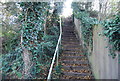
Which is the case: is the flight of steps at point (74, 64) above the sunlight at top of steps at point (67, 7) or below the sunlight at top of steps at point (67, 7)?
below

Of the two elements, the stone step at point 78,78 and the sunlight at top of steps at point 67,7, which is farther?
the sunlight at top of steps at point 67,7

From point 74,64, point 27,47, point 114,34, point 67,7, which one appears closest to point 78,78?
point 74,64

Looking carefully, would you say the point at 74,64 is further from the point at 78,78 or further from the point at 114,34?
the point at 114,34

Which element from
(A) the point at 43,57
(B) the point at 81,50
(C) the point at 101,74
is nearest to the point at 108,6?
(B) the point at 81,50

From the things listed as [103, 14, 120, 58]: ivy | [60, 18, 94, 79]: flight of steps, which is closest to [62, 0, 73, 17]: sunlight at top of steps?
[60, 18, 94, 79]: flight of steps

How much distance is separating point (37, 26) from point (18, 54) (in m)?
1.00

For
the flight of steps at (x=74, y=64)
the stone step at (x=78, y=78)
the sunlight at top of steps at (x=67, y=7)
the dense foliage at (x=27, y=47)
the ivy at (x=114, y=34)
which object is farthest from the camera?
the sunlight at top of steps at (x=67, y=7)

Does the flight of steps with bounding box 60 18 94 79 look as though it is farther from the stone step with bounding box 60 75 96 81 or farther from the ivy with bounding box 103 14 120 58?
the ivy with bounding box 103 14 120 58

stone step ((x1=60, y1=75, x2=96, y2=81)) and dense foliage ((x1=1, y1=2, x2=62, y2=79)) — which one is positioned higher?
dense foliage ((x1=1, y1=2, x2=62, y2=79))

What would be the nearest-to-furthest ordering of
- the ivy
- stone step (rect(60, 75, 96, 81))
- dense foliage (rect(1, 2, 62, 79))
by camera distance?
the ivy
dense foliage (rect(1, 2, 62, 79))
stone step (rect(60, 75, 96, 81))

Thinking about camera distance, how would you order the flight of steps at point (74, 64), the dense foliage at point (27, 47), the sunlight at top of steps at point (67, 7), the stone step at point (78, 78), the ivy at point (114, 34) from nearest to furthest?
the ivy at point (114, 34) < the dense foliage at point (27, 47) < the stone step at point (78, 78) < the flight of steps at point (74, 64) < the sunlight at top of steps at point (67, 7)

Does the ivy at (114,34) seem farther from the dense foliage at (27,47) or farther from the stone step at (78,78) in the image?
the dense foliage at (27,47)

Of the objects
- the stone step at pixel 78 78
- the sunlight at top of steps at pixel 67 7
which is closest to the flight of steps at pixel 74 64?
the stone step at pixel 78 78

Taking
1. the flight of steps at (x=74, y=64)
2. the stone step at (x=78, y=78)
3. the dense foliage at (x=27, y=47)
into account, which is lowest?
the stone step at (x=78, y=78)
